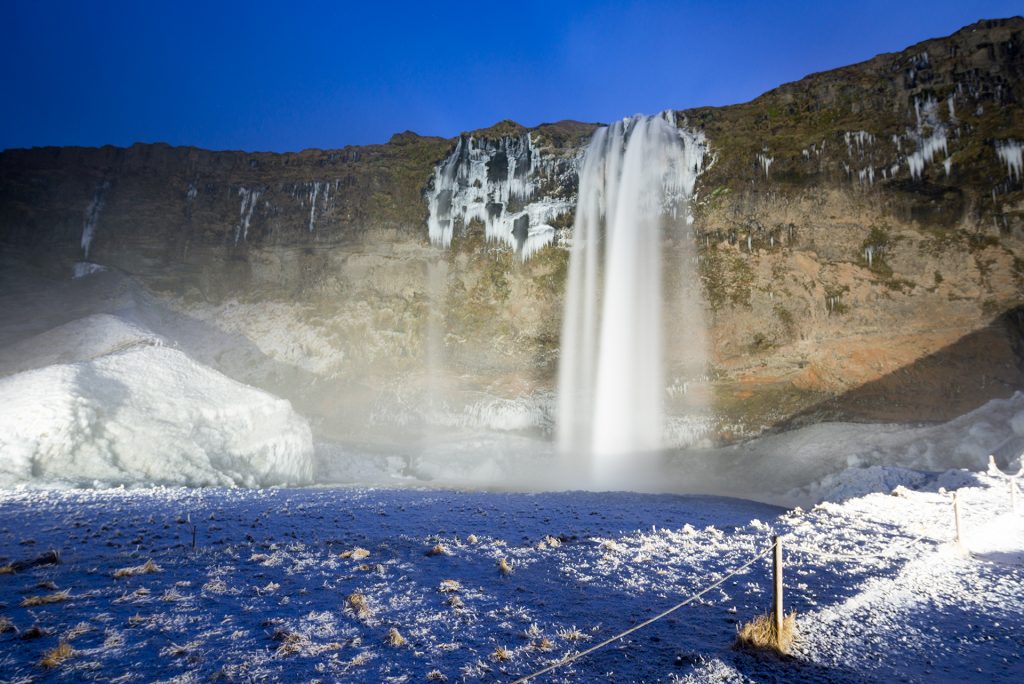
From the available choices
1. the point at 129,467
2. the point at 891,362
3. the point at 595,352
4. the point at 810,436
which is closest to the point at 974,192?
the point at 891,362

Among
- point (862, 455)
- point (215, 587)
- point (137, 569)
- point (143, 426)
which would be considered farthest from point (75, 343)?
point (862, 455)

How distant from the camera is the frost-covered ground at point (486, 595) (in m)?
5.46

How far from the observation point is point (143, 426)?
20297mm

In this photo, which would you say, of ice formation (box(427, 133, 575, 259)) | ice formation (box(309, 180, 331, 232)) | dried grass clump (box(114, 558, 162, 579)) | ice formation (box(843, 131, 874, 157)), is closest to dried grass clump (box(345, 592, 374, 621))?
dried grass clump (box(114, 558, 162, 579))

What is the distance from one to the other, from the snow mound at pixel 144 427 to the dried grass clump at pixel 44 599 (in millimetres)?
13707

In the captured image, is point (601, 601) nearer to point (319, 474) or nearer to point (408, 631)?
point (408, 631)

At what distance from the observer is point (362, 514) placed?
14.9 metres

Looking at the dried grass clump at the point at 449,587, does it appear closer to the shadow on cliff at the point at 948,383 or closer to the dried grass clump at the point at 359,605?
the dried grass clump at the point at 359,605

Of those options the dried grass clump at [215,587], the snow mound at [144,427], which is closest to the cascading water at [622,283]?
the snow mound at [144,427]

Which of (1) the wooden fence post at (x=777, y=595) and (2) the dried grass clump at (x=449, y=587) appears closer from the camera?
(1) the wooden fence post at (x=777, y=595)

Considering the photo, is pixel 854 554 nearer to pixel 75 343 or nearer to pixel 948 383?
pixel 948 383

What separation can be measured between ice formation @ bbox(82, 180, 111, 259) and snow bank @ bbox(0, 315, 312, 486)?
14.9 m

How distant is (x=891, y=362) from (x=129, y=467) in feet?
121

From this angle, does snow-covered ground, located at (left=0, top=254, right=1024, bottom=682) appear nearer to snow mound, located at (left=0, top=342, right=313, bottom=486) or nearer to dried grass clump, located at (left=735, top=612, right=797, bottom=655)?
snow mound, located at (left=0, top=342, right=313, bottom=486)
